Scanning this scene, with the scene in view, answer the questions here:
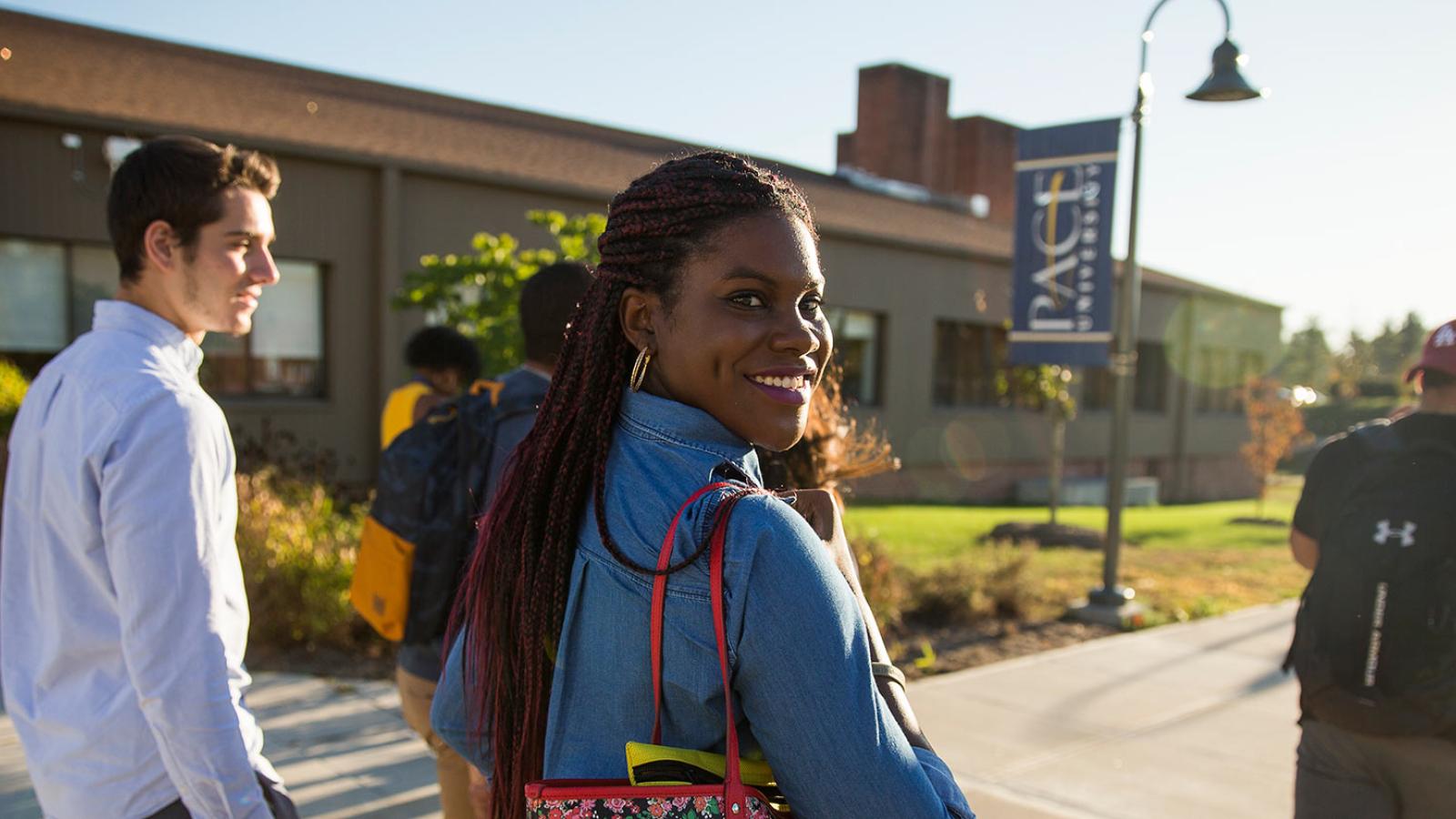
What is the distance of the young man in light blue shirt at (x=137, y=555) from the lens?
1775mm

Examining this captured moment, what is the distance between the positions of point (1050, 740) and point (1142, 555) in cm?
859

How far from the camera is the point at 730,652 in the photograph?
1203mm

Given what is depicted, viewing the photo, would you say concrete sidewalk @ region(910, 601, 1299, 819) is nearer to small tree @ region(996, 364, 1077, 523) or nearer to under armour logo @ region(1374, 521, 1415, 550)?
under armour logo @ region(1374, 521, 1415, 550)

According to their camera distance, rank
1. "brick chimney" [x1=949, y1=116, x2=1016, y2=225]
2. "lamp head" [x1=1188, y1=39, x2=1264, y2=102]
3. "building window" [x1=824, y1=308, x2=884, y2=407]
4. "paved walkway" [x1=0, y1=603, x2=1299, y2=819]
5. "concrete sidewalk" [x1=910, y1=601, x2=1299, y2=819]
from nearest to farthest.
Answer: "paved walkway" [x1=0, y1=603, x2=1299, y2=819]
"concrete sidewalk" [x1=910, y1=601, x2=1299, y2=819]
"lamp head" [x1=1188, y1=39, x2=1264, y2=102]
"building window" [x1=824, y1=308, x2=884, y2=407]
"brick chimney" [x1=949, y1=116, x2=1016, y2=225]

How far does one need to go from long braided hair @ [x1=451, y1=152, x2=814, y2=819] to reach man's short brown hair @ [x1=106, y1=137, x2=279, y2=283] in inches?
37.8

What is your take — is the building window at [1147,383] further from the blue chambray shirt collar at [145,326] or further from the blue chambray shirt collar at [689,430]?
the blue chambray shirt collar at [689,430]

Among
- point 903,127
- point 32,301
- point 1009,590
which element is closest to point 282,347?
point 32,301

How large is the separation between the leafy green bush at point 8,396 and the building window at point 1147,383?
2192cm

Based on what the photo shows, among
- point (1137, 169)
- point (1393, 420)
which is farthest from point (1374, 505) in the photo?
point (1137, 169)

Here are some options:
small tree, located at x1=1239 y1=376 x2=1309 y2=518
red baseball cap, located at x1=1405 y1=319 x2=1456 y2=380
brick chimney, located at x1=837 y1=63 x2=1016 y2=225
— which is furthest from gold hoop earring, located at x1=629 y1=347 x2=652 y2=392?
brick chimney, located at x1=837 y1=63 x2=1016 y2=225

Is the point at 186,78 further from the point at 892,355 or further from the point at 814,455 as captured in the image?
the point at 814,455

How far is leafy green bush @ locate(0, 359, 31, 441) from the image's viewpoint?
28.0 ft

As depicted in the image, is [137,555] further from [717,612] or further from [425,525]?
[425,525]

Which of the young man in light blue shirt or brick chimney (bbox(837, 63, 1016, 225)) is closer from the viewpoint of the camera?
the young man in light blue shirt
